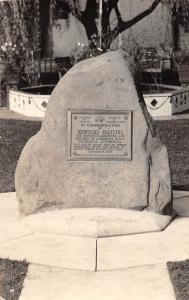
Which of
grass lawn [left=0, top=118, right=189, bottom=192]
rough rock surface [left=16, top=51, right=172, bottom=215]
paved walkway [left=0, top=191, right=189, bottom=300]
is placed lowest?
grass lawn [left=0, top=118, right=189, bottom=192]

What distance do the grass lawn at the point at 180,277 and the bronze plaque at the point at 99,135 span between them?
4.56 ft

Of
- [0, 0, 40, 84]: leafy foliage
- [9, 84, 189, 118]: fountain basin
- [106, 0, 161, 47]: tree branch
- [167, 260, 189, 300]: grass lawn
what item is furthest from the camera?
[106, 0, 161, 47]: tree branch

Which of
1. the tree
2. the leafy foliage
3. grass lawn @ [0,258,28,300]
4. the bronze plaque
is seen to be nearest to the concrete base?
the bronze plaque

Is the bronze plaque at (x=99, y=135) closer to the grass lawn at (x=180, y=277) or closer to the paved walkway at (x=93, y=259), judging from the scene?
the paved walkway at (x=93, y=259)

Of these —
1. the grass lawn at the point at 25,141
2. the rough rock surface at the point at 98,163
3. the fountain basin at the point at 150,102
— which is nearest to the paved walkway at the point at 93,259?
the rough rock surface at the point at 98,163

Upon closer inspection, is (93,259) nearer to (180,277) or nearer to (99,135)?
(180,277)

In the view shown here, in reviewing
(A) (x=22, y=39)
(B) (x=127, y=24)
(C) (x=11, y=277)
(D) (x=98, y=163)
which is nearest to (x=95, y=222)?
(D) (x=98, y=163)

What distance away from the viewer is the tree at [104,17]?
1622cm

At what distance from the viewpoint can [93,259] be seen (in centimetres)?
521

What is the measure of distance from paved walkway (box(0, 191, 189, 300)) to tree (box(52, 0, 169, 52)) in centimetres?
1046

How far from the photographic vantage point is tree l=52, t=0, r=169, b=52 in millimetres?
16219

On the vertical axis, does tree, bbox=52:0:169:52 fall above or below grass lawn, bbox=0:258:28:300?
above

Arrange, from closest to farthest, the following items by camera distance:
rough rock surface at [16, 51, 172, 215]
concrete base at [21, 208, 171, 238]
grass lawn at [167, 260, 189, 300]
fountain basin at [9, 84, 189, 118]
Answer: grass lawn at [167, 260, 189, 300] → concrete base at [21, 208, 171, 238] → rough rock surface at [16, 51, 172, 215] → fountain basin at [9, 84, 189, 118]

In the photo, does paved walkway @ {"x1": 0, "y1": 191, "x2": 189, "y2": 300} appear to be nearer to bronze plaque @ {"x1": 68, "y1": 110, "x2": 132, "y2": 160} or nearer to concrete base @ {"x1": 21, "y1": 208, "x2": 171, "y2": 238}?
concrete base @ {"x1": 21, "y1": 208, "x2": 171, "y2": 238}
